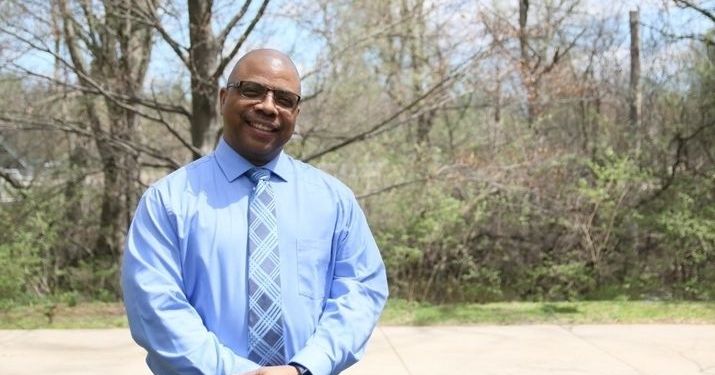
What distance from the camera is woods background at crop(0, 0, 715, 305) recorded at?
8961 millimetres

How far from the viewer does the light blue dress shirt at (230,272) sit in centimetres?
176

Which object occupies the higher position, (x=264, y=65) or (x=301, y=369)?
(x=264, y=65)

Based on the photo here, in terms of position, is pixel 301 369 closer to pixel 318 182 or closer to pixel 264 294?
pixel 264 294

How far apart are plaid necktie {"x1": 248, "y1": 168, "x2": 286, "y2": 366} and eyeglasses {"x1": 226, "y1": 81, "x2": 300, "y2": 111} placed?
11.5 inches

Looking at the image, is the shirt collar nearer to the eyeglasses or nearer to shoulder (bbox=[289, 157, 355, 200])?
shoulder (bbox=[289, 157, 355, 200])

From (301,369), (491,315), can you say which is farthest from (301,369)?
(491,315)

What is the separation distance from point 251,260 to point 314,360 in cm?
28

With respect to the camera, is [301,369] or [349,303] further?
[349,303]

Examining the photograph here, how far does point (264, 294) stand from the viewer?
1844 mm

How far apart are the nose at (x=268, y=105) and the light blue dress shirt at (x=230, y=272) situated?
5.6 inches

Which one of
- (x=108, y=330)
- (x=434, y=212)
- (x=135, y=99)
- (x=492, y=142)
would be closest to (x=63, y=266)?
(x=135, y=99)

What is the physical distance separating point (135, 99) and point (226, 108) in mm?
6628

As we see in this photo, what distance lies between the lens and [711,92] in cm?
1066

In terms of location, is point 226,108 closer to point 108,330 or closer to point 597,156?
point 108,330
